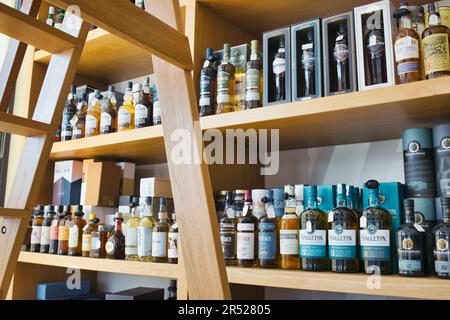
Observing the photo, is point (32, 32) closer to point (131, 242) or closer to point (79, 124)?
point (131, 242)

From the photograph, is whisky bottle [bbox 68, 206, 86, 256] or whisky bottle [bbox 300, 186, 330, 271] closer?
whisky bottle [bbox 300, 186, 330, 271]

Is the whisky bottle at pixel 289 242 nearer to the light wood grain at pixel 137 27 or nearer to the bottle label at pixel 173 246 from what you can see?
the bottle label at pixel 173 246

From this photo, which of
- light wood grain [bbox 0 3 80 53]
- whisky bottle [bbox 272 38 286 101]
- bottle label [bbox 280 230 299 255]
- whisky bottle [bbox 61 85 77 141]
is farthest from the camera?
whisky bottle [bbox 61 85 77 141]

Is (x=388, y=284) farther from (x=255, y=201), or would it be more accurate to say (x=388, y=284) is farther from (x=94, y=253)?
(x=94, y=253)

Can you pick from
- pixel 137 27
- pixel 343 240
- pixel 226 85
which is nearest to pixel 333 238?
pixel 343 240

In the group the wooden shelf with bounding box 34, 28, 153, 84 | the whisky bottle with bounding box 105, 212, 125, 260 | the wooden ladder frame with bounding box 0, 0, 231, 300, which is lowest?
the whisky bottle with bounding box 105, 212, 125, 260

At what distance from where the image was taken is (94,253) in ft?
5.36

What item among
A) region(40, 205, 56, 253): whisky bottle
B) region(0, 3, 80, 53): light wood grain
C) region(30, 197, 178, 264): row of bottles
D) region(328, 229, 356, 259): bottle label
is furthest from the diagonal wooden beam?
region(40, 205, 56, 253): whisky bottle

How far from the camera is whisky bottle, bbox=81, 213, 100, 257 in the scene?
1657 millimetres

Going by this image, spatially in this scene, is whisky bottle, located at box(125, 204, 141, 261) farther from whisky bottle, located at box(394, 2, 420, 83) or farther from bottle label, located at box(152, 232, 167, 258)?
whisky bottle, located at box(394, 2, 420, 83)

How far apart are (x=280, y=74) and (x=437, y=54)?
0.43m

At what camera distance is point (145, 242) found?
1.48 m

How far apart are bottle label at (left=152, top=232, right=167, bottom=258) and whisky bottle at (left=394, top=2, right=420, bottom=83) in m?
0.87

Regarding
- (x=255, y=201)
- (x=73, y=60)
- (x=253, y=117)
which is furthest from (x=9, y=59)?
(x=255, y=201)
